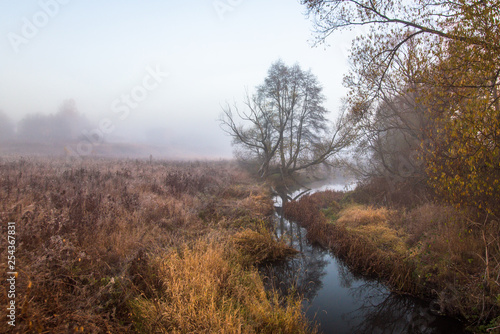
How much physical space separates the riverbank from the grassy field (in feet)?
7.20

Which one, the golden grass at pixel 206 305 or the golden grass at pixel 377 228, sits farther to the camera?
the golden grass at pixel 377 228

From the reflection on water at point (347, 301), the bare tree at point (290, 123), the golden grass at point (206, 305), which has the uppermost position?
the bare tree at point (290, 123)

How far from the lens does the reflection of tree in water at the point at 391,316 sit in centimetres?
425

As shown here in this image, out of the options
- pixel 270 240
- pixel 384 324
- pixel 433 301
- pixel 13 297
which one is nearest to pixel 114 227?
pixel 13 297

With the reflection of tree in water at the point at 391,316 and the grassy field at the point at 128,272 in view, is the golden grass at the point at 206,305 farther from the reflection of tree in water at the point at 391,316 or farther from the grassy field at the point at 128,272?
the reflection of tree in water at the point at 391,316

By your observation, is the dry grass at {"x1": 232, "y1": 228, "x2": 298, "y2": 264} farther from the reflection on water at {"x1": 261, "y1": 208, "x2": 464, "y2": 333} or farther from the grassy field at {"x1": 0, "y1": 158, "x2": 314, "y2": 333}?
the reflection on water at {"x1": 261, "y1": 208, "x2": 464, "y2": 333}

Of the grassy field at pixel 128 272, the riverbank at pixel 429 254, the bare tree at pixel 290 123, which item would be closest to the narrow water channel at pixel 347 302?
the riverbank at pixel 429 254

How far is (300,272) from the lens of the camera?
6215 millimetres

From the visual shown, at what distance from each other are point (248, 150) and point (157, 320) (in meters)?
24.0

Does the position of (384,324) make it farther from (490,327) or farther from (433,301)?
(490,327)

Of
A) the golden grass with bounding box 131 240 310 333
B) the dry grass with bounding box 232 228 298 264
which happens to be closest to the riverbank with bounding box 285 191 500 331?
the dry grass with bounding box 232 228 298 264

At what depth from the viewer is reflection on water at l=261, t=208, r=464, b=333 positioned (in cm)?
434

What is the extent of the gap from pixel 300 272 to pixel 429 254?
3.00 metres

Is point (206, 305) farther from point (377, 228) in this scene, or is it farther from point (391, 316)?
point (377, 228)
